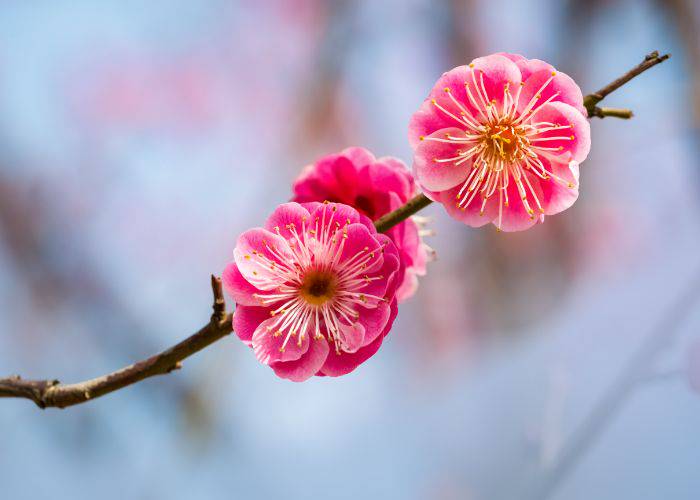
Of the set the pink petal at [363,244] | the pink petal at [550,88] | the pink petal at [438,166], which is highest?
the pink petal at [550,88]

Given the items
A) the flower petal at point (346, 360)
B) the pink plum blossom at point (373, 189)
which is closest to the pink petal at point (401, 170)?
the pink plum blossom at point (373, 189)

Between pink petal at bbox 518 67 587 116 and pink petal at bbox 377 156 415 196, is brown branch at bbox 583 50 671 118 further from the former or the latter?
pink petal at bbox 377 156 415 196

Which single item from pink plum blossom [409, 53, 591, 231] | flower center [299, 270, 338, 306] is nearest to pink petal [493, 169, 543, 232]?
pink plum blossom [409, 53, 591, 231]

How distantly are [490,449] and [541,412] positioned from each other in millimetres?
250

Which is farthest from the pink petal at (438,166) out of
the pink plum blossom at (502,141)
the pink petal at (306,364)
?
the pink petal at (306,364)

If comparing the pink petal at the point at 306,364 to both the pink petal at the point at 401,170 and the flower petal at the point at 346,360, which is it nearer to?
the flower petal at the point at 346,360

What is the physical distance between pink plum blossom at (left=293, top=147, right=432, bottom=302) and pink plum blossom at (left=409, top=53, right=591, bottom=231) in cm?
5

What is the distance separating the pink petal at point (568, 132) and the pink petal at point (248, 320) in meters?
0.19

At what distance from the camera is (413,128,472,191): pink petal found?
36 cm

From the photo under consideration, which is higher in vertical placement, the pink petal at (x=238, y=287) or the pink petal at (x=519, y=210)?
the pink petal at (x=519, y=210)

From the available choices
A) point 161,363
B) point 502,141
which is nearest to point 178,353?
point 161,363

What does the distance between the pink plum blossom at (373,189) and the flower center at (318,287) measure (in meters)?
0.04

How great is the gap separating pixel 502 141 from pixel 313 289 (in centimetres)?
14

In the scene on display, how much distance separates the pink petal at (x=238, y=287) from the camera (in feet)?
1.19
